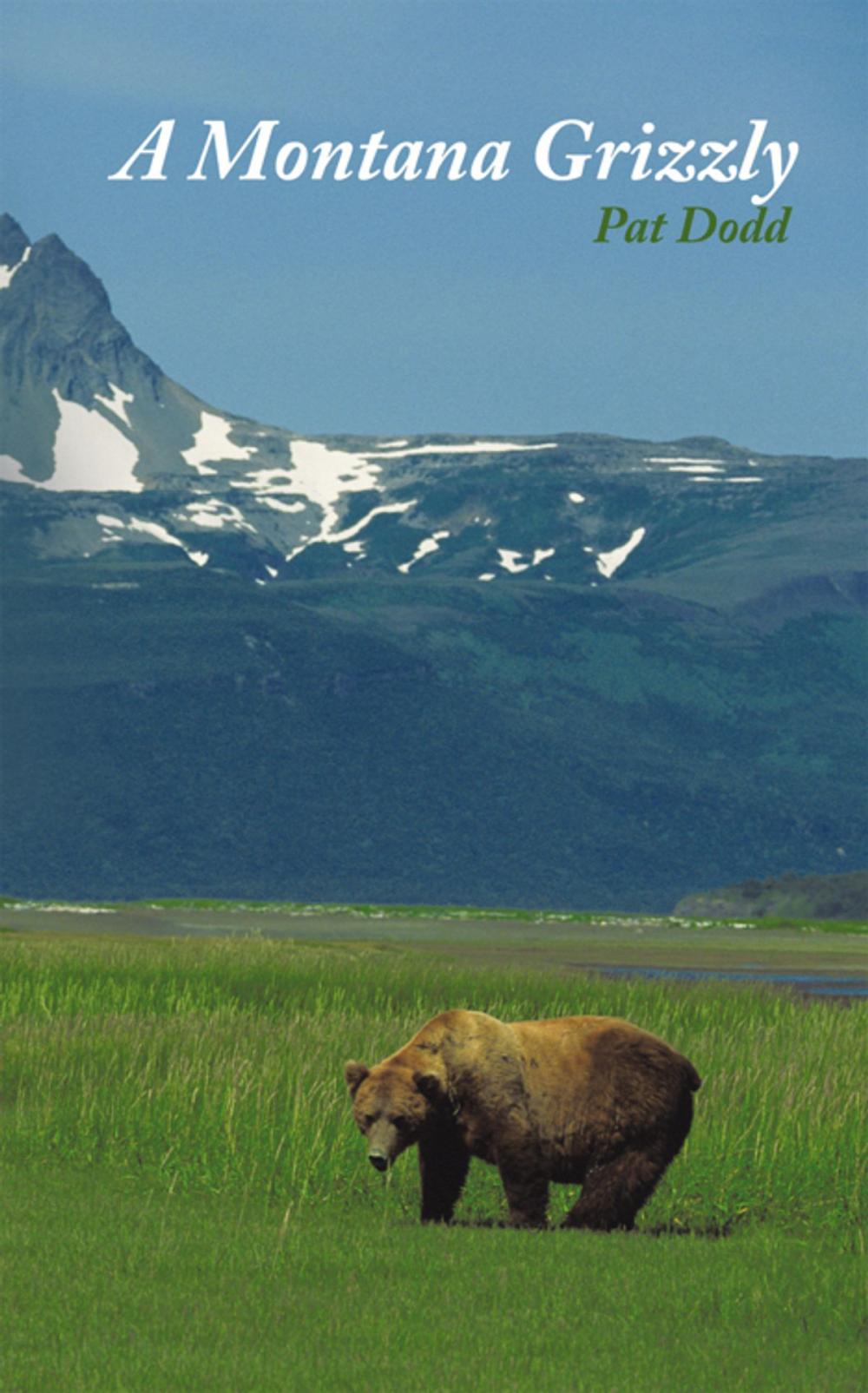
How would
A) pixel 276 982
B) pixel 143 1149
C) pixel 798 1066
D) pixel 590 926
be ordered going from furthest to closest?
pixel 590 926
pixel 276 982
pixel 798 1066
pixel 143 1149

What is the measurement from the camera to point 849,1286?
50.9 ft

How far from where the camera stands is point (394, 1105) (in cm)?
1555

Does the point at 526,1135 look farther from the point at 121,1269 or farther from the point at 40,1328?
the point at 40,1328

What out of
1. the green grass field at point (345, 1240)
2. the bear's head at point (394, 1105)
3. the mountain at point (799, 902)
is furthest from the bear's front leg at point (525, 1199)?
the mountain at point (799, 902)

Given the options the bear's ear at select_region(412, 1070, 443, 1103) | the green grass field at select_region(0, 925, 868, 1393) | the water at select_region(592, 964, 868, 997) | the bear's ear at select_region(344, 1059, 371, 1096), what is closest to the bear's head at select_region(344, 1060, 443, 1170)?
the bear's ear at select_region(412, 1070, 443, 1103)

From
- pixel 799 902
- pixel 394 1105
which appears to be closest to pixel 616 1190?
pixel 394 1105

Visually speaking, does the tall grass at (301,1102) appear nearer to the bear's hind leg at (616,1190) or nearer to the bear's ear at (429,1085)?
the bear's hind leg at (616,1190)

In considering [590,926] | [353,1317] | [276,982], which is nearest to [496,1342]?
[353,1317]

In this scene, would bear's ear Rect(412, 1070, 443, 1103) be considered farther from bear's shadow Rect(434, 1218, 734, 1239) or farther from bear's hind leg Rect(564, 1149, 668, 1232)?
bear's hind leg Rect(564, 1149, 668, 1232)

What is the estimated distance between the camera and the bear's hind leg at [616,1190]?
16438 millimetres

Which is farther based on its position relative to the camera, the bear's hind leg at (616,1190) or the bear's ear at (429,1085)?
the bear's hind leg at (616,1190)

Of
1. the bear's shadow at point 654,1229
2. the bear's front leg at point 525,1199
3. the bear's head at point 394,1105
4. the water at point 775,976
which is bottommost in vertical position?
the water at point 775,976

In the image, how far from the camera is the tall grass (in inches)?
764

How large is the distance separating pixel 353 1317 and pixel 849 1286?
3.69 meters
